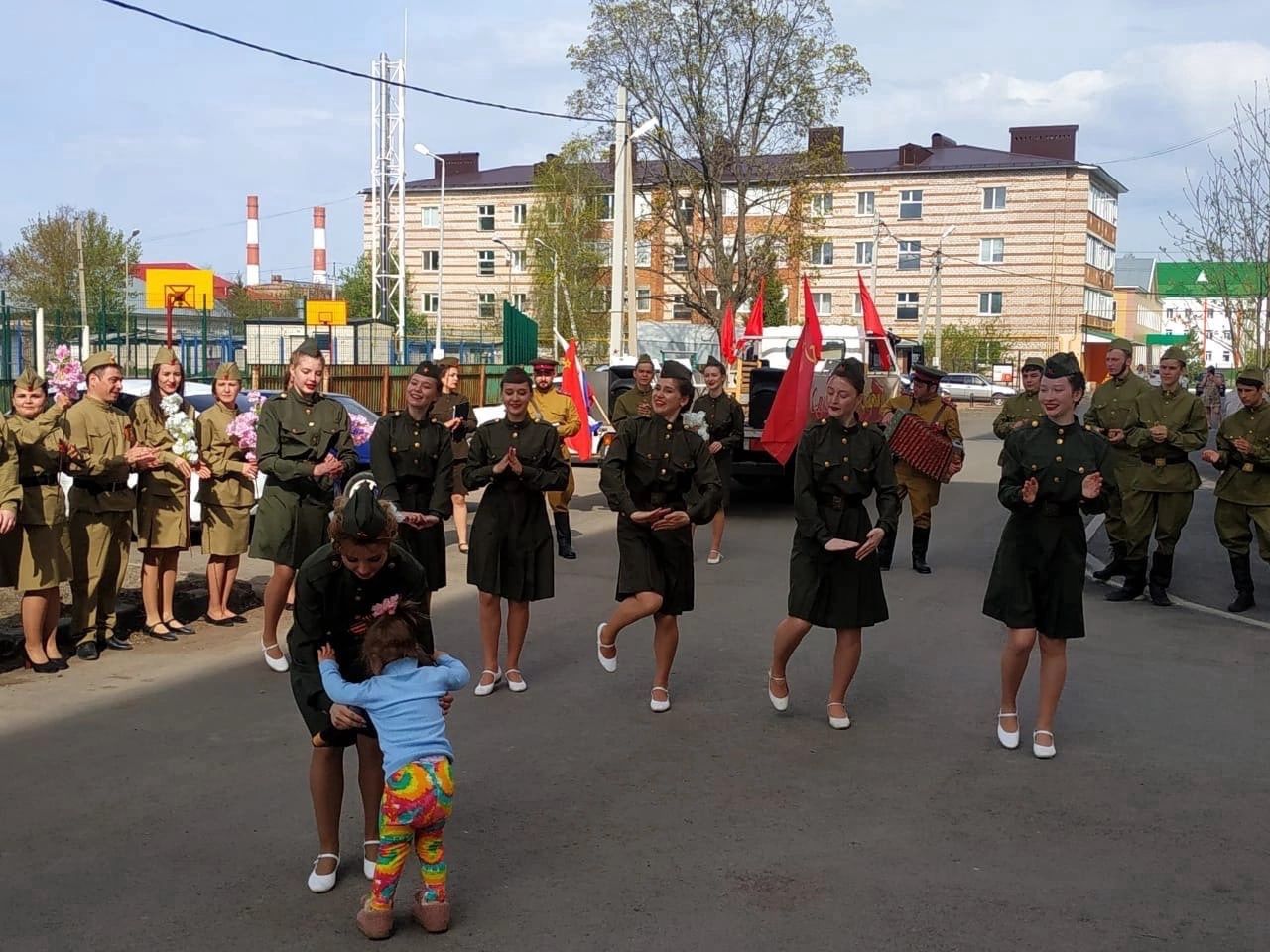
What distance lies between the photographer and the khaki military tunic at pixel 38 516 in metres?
7.73

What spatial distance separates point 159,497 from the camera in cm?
895

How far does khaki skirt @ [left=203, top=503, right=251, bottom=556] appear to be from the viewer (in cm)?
912

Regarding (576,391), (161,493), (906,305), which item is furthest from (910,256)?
(161,493)

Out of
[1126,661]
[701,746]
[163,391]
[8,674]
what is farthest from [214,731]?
[1126,661]

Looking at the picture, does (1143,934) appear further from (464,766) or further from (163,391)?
(163,391)

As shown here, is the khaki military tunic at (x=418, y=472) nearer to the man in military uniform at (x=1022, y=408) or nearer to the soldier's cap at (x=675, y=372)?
the soldier's cap at (x=675, y=372)

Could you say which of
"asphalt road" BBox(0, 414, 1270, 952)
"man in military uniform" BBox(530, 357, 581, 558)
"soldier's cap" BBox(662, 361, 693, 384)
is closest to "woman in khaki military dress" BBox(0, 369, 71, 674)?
"asphalt road" BBox(0, 414, 1270, 952)

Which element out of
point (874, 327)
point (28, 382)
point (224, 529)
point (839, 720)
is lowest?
point (839, 720)

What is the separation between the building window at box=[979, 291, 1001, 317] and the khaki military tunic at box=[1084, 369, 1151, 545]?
62501 millimetres

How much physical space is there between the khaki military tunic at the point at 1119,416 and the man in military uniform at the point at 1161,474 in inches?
2.0

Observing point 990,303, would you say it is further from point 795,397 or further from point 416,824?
point 416,824

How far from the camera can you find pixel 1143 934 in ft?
14.8

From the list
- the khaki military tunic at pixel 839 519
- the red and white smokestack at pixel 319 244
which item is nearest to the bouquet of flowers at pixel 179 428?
the khaki military tunic at pixel 839 519

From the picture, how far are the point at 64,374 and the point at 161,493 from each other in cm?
101
